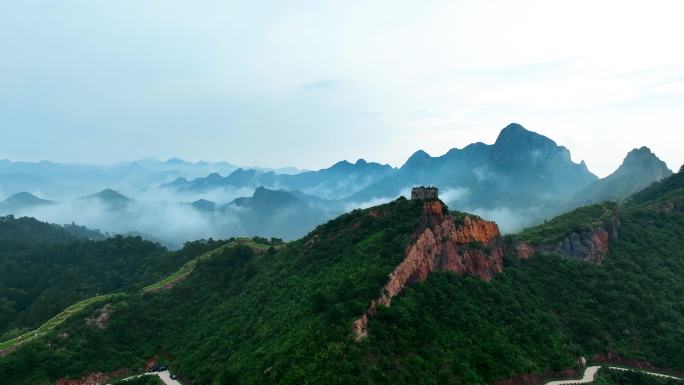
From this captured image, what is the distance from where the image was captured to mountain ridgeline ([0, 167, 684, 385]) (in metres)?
40.0

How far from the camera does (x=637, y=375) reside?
4853 centimetres

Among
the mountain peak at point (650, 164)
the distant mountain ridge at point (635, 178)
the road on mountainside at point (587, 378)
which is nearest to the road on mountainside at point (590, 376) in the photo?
the road on mountainside at point (587, 378)

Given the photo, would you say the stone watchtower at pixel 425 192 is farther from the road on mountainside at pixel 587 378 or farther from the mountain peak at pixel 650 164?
the mountain peak at pixel 650 164

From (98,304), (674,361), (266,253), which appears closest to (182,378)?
(98,304)

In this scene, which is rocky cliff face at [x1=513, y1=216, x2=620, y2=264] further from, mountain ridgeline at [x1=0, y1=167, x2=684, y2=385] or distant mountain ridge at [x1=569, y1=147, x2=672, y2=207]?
distant mountain ridge at [x1=569, y1=147, x2=672, y2=207]

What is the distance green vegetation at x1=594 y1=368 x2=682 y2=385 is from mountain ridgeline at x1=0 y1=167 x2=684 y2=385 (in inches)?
103

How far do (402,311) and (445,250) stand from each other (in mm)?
12796

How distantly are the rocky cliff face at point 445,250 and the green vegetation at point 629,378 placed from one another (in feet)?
48.1

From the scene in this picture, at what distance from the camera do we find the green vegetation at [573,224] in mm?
73562

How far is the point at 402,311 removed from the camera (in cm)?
4253

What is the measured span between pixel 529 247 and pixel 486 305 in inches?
902

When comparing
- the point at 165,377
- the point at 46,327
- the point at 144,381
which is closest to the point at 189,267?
the point at 46,327

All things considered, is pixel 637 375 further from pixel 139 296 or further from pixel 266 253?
pixel 139 296

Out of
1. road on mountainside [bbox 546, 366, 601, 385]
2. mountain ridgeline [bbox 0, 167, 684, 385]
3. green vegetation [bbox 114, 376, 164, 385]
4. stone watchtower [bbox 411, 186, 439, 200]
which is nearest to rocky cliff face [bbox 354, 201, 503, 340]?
mountain ridgeline [bbox 0, 167, 684, 385]
